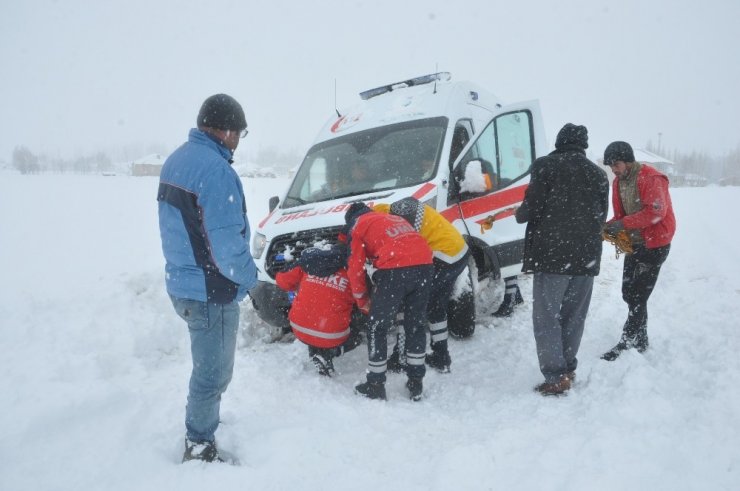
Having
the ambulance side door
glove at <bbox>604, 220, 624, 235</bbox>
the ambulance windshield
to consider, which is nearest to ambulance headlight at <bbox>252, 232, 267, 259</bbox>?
the ambulance windshield

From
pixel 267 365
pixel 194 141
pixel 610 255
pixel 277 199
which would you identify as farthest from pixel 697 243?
pixel 194 141

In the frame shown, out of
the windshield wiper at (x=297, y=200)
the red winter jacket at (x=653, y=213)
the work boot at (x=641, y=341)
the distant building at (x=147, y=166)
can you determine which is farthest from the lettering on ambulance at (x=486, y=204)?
the distant building at (x=147, y=166)

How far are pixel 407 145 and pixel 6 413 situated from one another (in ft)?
13.0

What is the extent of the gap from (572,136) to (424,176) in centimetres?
143

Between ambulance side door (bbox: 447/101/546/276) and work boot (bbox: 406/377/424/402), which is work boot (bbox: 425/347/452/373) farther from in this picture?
ambulance side door (bbox: 447/101/546/276)

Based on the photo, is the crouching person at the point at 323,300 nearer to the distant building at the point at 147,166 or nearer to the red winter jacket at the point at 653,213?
the red winter jacket at the point at 653,213

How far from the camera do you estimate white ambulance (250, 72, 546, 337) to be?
14.2ft

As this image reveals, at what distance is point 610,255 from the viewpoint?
9141 millimetres

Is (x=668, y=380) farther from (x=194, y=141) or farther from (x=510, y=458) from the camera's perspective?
(x=194, y=141)

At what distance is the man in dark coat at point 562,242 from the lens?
3424 millimetres

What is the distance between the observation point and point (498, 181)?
195 inches

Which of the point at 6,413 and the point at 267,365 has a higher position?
the point at 6,413

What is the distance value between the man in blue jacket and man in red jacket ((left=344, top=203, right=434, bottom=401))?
110 centimetres

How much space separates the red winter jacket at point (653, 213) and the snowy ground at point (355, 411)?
95 cm
